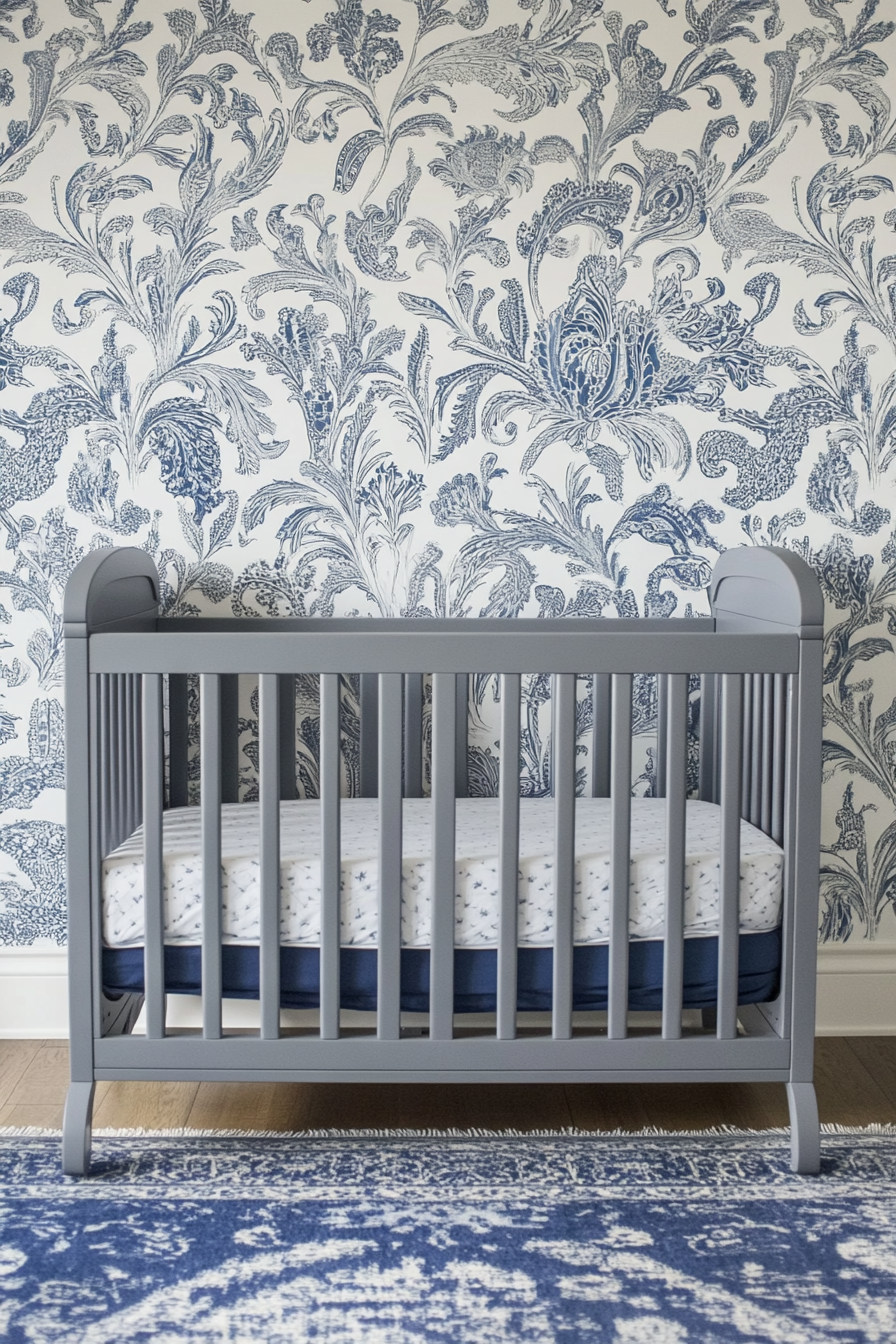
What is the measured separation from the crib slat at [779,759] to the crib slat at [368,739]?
2.36 ft

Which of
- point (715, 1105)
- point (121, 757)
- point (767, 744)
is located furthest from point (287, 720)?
point (715, 1105)

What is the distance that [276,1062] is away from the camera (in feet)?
5.43

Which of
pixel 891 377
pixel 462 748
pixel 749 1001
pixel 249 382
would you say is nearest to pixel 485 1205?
pixel 749 1001

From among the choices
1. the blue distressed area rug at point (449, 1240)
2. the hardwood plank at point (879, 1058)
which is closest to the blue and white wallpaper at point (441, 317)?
the hardwood plank at point (879, 1058)

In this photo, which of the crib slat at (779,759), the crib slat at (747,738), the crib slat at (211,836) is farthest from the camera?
the crib slat at (747,738)

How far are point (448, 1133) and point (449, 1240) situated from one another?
307 mm

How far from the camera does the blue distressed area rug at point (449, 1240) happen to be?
131 centimetres

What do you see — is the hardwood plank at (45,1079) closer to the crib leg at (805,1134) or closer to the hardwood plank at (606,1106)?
the hardwood plank at (606,1106)

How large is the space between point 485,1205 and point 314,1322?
1.05 feet

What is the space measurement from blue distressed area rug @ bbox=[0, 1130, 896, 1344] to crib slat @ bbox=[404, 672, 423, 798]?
2.08 feet

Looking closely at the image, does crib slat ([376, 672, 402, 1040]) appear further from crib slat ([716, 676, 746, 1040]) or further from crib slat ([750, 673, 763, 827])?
crib slat ([750, 673, 763, 827])

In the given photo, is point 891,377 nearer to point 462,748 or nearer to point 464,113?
point 464,113

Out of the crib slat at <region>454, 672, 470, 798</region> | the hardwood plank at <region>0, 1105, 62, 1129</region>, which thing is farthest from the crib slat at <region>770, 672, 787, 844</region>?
the hardwood plank at <region>0, 1105, 62, 1129</region>

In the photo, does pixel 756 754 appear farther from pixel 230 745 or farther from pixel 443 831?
pixel 230 745
